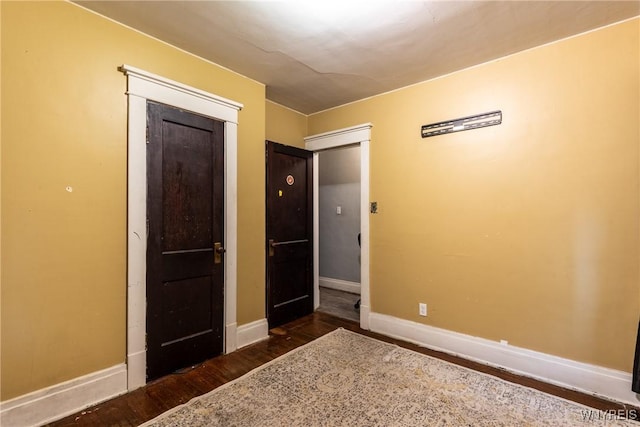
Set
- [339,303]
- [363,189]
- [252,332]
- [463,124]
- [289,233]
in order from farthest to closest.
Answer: [339,303] → [289,233] → [363,189] → [252,332] → [463,124]

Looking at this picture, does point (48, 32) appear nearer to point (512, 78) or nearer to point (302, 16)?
point (302, 16)

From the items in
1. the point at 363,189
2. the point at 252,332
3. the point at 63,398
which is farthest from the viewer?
the point at 363,189

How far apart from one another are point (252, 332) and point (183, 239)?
1.18m

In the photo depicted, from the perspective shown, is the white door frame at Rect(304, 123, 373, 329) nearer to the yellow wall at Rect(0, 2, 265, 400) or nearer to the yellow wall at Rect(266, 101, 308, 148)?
the yellow wall at Rect(266, 101, 308, 148)

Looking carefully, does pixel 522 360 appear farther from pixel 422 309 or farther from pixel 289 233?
pixel 289 233

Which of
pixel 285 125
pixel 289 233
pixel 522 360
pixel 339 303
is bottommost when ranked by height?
pixel 339 303

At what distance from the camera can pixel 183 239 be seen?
7.86 ft

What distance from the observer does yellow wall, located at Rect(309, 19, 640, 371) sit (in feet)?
6.59

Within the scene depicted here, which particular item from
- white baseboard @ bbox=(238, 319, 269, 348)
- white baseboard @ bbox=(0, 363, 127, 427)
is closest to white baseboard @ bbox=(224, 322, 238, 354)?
white baseboard @ bbox=(238, 319, 269, 348)

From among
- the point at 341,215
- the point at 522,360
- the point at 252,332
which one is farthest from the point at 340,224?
the point at 522,360

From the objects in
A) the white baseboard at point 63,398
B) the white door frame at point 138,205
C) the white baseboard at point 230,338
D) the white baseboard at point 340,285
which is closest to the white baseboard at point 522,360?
the white baseboard at point 230,338

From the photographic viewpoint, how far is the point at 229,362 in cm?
249

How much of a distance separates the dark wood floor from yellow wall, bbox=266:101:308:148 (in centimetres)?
229

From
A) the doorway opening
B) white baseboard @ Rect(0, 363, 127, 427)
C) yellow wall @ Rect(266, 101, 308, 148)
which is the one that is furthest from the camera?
the doorway opening
